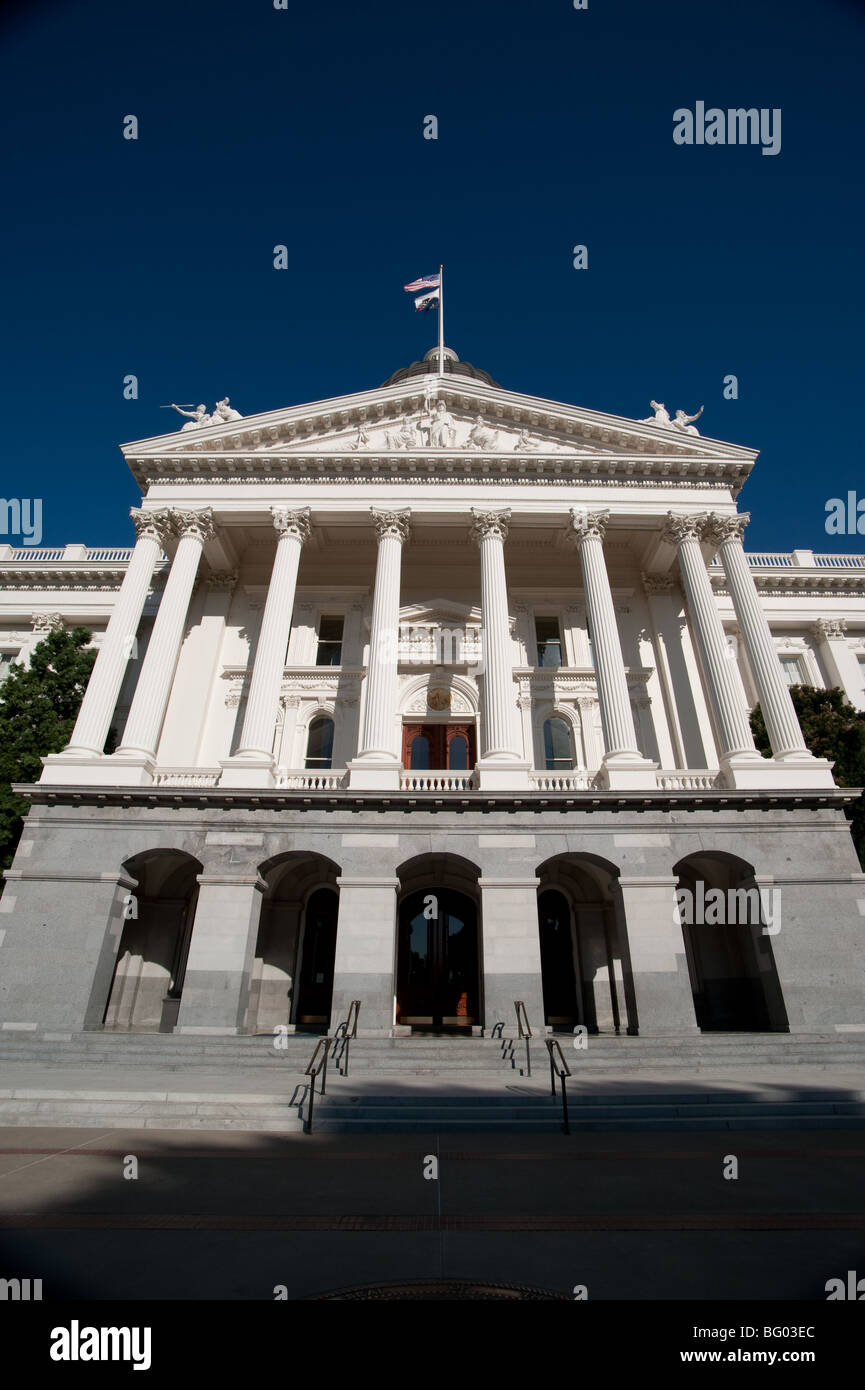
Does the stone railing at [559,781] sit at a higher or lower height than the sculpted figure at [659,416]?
lower

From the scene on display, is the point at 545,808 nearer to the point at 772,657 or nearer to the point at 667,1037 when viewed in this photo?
the point at 667,1037

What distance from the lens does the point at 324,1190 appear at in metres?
6.95

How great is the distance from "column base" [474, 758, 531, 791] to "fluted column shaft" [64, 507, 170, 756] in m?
12.1

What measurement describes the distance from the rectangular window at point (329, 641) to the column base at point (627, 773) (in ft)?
40.8

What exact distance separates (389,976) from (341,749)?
10014 millimetres

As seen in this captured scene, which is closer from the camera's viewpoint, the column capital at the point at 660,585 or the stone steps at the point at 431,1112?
the stone steps at the point at 431,1112

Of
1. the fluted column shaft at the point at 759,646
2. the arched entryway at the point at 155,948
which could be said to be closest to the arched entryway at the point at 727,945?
the fluted column shaft at the point at 759,646

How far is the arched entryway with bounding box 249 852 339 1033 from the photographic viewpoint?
22531 millimetres

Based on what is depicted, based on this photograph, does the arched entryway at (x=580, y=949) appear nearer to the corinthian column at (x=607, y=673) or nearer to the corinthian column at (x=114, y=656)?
the corinthian column at (x=607, y=673)

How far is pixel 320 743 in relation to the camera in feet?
90.1

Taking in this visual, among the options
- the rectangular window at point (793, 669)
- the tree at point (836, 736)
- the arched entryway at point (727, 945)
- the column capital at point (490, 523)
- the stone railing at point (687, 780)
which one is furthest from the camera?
the rectangular window at point (793, 669)

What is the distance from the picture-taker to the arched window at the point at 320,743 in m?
26.9

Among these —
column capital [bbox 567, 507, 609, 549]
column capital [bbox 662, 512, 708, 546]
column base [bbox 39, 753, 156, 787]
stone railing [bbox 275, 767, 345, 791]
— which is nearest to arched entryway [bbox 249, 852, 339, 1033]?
stone railing [bbox 275, 767, 345, 791]
